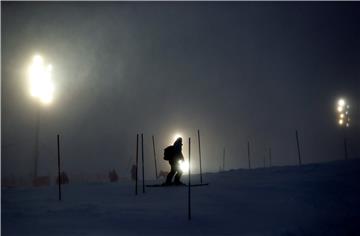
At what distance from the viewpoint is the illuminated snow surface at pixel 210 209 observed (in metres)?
12.5

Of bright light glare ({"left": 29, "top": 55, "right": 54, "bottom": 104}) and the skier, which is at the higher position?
bright light glare ({"left": 29, "top": 55, "right": 54, "bottom": 104})

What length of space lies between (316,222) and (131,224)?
19.5 ft

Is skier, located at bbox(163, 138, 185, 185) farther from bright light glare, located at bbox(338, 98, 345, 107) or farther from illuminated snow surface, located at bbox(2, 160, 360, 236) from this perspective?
bright light glare, located at bbox(338, 98, 345, 107)

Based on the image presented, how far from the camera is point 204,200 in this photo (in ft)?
53.2

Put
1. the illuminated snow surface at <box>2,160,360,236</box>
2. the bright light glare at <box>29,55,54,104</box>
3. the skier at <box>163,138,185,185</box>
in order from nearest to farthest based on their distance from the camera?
the illuminated snow surface at <box>2,160,360,236</box> → the skier at <box>163,138,185,185</box> → the bright light glare at <box>29,55,54,104</box>

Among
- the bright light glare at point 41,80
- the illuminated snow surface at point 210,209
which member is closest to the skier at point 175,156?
the illuminated snow surface at point 210,209

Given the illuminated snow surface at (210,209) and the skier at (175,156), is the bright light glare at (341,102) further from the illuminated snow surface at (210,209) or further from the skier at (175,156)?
the skier at (175,156)

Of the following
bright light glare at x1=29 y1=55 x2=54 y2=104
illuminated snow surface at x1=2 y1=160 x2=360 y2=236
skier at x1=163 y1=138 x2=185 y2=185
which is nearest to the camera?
illuminated snow surface at x1=2 y1=160 x2=360 y2=236

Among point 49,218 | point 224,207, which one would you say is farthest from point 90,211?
point 224,207

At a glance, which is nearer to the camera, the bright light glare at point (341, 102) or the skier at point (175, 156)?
the skier at point (175, 156)

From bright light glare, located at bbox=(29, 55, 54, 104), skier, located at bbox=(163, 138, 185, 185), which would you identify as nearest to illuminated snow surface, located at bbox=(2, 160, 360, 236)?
skier, located at bbox=(163, 138, 185, 185)

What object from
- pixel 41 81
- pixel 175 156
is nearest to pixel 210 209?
pixel 175 156

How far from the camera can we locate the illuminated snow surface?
41.2 feet

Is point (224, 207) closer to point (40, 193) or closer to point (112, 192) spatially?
point (112, 192)
